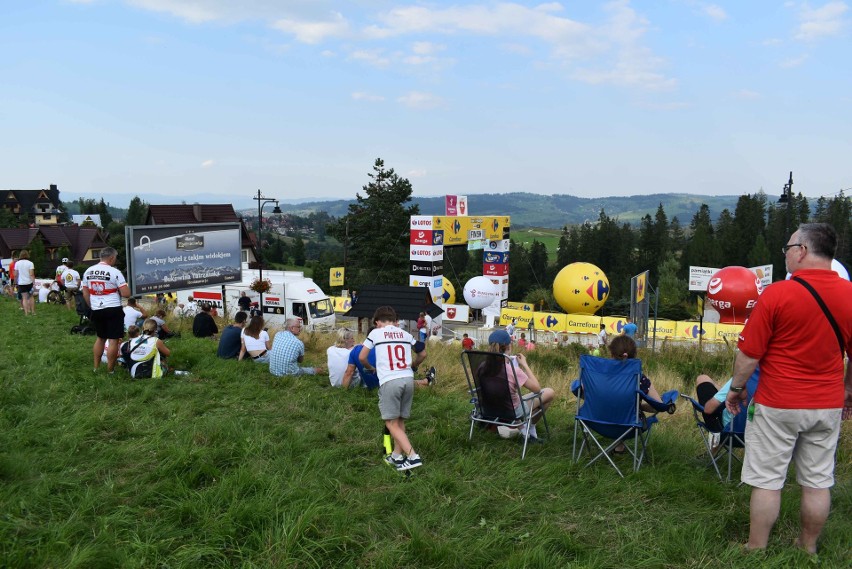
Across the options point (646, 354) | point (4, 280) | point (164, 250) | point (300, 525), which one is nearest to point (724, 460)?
point (300, 525)

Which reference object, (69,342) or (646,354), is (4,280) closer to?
(69,342)

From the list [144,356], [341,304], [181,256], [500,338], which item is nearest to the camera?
[500,338]

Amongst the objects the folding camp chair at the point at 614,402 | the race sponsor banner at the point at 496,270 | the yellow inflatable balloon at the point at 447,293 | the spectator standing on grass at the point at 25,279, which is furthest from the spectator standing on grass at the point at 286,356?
the yellow inflatable balloon at the point at 447,293

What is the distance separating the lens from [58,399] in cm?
560

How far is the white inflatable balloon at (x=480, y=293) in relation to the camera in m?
29.4

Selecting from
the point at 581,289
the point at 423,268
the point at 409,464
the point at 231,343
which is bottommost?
the point at 581,289

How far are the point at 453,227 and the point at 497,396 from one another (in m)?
24.5

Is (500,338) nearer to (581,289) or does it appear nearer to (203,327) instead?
(203,327)

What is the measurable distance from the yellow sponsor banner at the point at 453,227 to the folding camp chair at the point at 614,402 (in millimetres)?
23447

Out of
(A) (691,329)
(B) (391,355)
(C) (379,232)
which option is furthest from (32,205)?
(B) (391,355)

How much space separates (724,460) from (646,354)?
898 centimetres

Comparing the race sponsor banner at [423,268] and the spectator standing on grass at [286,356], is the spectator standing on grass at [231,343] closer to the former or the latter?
the spectator standing on grass at [286,356]

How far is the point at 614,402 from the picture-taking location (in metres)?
4.55

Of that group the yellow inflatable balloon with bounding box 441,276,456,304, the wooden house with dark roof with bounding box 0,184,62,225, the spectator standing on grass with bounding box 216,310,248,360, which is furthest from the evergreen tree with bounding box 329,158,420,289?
the wooden house with dark roof with bounding box 0,184,62,225
